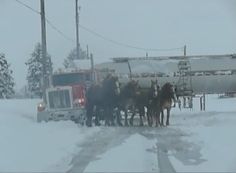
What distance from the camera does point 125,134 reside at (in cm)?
2269

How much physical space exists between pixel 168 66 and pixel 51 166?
3557 cm

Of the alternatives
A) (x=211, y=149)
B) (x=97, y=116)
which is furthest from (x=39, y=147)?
(x=97, y=116)

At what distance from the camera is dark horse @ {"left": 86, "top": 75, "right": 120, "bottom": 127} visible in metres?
27.7

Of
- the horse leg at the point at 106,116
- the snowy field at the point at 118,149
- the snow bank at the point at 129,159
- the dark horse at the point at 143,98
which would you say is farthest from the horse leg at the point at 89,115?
the snow bank at the point at 129,159

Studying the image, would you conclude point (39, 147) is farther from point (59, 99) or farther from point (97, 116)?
point (59, 99)

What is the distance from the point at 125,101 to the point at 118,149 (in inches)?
422

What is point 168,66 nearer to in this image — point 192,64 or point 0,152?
point 192,64

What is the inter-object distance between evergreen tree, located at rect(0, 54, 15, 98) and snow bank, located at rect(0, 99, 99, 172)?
2782 inches

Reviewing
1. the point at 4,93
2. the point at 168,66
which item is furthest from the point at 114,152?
the point at 4,93

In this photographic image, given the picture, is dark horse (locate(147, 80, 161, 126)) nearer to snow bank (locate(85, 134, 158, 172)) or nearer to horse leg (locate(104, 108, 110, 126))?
horse leg (locate(104, 108, 110, 126))

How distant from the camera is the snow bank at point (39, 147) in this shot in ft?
47.1

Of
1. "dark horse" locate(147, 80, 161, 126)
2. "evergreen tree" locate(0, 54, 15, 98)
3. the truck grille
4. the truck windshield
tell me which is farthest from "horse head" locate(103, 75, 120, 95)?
"evergreen tree" locate(0, 54, 15, 98)

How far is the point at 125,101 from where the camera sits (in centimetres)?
2811

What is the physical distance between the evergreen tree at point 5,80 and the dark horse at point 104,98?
2645 inches
